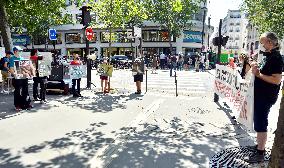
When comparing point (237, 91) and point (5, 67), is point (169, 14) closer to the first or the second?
point (5, 67)

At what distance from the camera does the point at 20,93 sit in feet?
32.0

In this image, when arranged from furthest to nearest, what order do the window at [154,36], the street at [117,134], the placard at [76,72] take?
1. the window at [154,36]
2. the placard at [76,72]
3. the street at [117,134]

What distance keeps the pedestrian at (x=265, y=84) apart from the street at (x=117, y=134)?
2.04 feet

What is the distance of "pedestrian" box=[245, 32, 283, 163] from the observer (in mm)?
5113

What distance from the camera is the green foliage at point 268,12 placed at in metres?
36.2

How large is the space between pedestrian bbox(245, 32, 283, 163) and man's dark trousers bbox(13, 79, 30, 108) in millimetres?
7062

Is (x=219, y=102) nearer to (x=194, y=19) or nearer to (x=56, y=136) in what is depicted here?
(x=56, y=136)

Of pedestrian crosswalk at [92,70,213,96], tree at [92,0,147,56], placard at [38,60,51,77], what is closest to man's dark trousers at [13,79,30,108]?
placard at [38,60,51,77]

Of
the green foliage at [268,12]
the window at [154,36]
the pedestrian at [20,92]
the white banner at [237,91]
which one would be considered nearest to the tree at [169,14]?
the window at [154,36]

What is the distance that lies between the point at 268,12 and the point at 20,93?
36.0 metres

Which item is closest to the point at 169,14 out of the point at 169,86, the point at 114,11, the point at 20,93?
the point at 114,11

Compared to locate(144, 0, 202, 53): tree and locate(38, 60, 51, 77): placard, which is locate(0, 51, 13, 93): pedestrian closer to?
locate(38, 60, 51, 77): placard

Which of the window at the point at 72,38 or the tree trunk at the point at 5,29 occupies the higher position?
the window at the point at 72,38

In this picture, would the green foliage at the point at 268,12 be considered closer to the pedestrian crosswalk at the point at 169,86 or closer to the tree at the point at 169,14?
the tree at the point at 169,14
